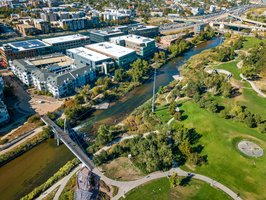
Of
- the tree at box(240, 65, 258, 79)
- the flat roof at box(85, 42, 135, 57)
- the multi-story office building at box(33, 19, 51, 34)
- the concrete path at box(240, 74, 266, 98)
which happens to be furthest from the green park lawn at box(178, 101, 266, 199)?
the multi-story office building at box(33, 19, 51, 34)

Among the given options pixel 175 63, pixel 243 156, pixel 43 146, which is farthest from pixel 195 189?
pixel 175 63

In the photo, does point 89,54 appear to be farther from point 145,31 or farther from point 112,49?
point 145,31

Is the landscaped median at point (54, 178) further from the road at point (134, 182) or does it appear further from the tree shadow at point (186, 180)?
the tree shadow at point (186, 180)

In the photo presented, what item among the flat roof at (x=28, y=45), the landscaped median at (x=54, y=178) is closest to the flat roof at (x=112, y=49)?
the flat roof at (x=28, y=45)

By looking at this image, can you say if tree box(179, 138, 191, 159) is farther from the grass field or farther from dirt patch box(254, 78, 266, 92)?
dirt patch box(254, 78, 266, 92)

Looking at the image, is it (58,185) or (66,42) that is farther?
(66,42)

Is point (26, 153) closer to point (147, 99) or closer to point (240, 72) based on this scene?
point (147, 99)

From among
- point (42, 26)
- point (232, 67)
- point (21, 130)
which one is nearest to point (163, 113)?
point (21, 130)
